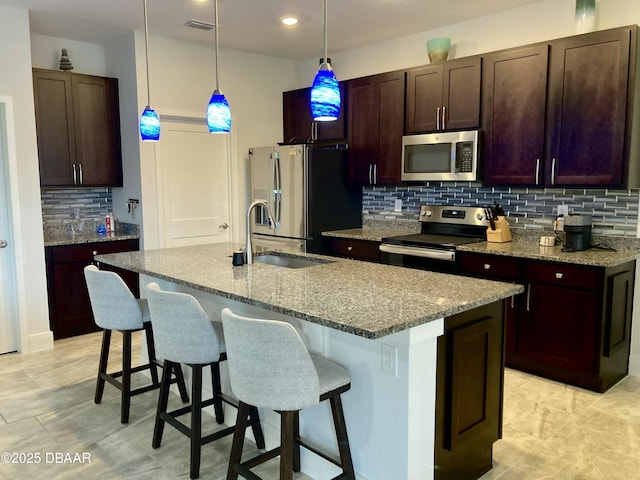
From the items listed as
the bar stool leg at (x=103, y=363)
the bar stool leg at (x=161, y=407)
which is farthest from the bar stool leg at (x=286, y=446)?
the bar stool leg at (x=103, y=363)

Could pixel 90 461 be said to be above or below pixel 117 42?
below

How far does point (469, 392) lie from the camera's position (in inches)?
85.5

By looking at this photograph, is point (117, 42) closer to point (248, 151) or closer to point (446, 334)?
point (248, 151)

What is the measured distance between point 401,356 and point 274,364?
18.7 inches

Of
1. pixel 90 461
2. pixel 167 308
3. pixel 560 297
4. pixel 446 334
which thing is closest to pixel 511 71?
pixel 560 297

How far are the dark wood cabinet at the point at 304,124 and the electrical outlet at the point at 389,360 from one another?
3.33 metres

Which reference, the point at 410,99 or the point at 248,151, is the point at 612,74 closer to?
the point at 410,99

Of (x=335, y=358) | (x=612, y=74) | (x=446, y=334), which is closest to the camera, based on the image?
(x=446, y=334)

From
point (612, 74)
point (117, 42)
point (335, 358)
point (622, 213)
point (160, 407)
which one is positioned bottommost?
point (160, 407)

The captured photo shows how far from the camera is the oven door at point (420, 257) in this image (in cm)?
383

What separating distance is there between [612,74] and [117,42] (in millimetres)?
4102

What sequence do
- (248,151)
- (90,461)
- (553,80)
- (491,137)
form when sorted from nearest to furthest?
(90,461)
(553,80)
(491,137)
(248,151)

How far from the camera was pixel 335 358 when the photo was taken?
2.22 m

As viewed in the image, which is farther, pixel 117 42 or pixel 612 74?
pixel 117 42
